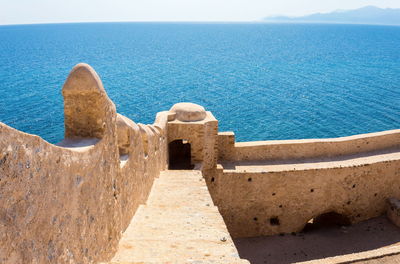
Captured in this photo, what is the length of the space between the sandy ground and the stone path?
6.19 metres

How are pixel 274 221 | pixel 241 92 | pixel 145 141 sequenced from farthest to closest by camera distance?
pixel 241 92
pixel 274 221
pixel 145 141

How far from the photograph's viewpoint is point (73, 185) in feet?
15.1

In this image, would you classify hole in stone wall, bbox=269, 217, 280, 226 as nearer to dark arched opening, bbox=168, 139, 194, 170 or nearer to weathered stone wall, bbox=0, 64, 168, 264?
dark arched opening, bbox=168, 139, 194, 170

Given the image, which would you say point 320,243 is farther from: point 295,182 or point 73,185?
point 73,185

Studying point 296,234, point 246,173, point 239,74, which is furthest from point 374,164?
point 239,74

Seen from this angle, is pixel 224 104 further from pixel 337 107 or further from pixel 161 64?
pixel 161 64

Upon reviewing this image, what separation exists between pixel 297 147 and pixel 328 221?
4385mm

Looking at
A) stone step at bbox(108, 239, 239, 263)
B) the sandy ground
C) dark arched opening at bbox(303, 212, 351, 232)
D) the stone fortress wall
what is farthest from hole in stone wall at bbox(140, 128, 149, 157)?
dark arched opening at bbox(303, 212, 351, 232)


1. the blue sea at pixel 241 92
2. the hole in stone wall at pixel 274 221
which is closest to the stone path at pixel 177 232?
the hole in stone wall at pixel 274 221

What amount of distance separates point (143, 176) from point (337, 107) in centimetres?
3828

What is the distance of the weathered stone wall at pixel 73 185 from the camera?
10.5 feet

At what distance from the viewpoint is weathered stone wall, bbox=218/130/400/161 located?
674 inches

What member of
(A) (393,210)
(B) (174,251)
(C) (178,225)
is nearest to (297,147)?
(A) (393,210)

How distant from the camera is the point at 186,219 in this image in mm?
8492
